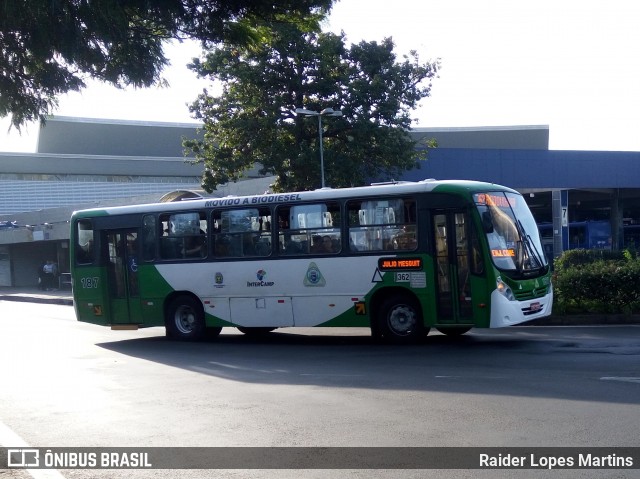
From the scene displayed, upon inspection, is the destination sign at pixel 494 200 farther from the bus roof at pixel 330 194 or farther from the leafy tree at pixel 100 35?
the leafy tree at pixel 100 35

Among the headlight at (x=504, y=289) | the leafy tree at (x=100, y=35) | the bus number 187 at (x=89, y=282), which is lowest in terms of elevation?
the headlight at (x=504, y=289)

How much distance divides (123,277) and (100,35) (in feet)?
40.7

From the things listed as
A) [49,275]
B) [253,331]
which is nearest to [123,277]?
[253,331]

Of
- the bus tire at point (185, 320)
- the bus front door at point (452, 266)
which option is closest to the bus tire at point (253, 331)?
the bus tire at point (185, 320)

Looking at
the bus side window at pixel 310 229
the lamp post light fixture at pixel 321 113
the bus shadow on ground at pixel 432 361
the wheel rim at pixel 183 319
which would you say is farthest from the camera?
the lamp post light fixture at pixel 321 113

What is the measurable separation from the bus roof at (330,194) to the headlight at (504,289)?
1781 millimetres

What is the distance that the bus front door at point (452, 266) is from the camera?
48.1 ft

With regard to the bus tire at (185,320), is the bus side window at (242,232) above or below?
above

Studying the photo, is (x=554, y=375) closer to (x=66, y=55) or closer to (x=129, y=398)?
(x=129, y=398)

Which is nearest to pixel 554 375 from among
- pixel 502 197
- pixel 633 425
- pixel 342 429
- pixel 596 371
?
pixel 596 371

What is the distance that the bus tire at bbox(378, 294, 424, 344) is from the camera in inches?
601

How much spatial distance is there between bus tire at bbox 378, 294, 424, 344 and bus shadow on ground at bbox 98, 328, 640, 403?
0.26m

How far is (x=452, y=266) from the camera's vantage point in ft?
48.6

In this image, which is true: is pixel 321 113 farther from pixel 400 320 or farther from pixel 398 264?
A: pixel 400 320
